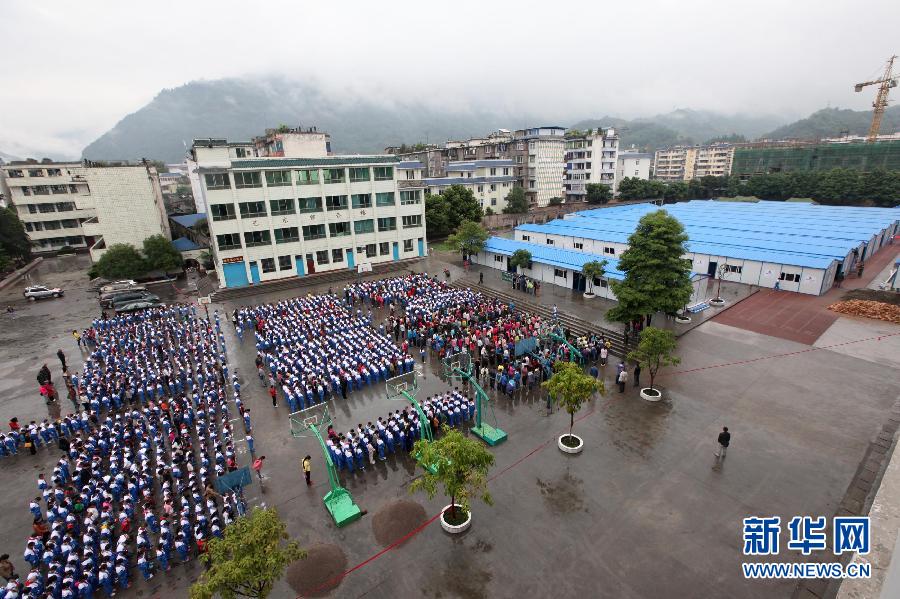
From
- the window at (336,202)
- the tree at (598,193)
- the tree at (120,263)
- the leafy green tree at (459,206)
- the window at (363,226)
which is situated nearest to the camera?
the tree at (120,263)

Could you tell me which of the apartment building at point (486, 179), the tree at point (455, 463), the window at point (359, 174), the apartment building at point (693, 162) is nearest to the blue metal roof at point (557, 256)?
the window at point (359, 174)

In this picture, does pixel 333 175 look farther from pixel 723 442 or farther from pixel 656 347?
pixel 723 442

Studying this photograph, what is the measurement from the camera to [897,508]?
37.5ft

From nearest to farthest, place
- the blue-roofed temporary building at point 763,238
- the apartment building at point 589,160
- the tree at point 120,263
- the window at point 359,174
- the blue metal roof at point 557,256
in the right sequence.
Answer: the blue metal roof at point 557,256
the blue-roofed temporary building at point 763,238
the tree at point 120,263
the window at point 359,174
the apartment building at point 589,160

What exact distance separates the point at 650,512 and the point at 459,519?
524 cm

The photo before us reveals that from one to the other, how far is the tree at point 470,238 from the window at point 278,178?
49.6 feet

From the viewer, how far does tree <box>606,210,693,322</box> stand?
20.4 metres

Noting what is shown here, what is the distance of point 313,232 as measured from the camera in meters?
39.7

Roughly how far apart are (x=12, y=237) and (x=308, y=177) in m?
32.4

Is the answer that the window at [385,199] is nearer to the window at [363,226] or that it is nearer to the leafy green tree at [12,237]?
the window at [363,226]

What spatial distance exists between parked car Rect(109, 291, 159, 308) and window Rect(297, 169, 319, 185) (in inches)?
578

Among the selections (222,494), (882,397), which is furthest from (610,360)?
(222,494)

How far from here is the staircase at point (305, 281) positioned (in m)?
34.7

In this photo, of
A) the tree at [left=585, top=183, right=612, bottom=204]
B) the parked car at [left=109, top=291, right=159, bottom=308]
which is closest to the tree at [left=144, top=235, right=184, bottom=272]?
the parked car at [left=109, top=291, right=159, bottom=308]
